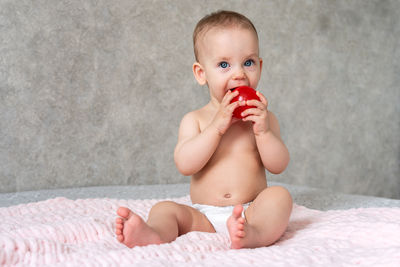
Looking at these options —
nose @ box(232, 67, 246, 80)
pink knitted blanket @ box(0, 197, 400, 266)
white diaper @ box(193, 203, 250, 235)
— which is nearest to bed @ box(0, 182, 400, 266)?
pink knitted blanket @ box(0, 197, 400, 266)

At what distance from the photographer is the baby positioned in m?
1.01

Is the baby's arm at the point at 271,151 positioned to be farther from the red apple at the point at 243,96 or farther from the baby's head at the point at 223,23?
the baby's head at the point at 223,23

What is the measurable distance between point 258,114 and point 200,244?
34 centimetres

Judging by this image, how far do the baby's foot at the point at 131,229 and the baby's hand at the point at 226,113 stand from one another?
0.33 metres

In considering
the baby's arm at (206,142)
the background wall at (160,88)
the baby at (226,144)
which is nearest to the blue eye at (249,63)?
the baby at (226,144)

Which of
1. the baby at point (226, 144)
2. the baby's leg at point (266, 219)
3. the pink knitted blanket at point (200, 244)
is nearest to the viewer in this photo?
the pink knitted blanket at point (200, 244)

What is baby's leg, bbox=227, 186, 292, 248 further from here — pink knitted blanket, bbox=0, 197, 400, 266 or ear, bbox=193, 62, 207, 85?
ear, bbox=193, 62, 207, 85

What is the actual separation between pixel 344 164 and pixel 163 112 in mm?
1100

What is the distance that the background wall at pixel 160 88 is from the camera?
182cm

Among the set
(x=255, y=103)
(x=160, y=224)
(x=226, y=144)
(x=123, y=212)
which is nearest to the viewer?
(x=123, y=212)

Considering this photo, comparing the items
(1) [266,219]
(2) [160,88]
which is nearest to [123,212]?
(1) [266,219]

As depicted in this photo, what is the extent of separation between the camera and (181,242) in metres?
Answer: 0.83

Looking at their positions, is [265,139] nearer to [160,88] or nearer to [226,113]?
[226,113]

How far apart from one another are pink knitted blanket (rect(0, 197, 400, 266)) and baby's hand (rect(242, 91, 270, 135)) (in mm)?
245
